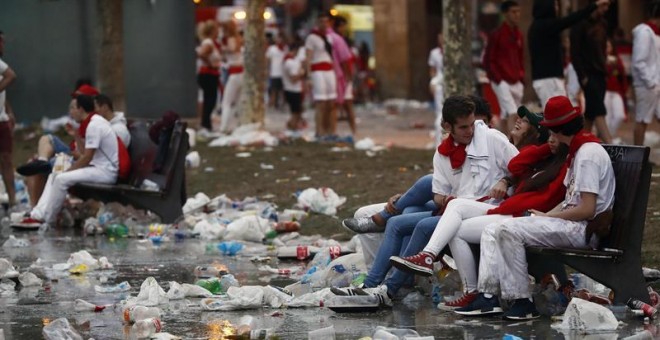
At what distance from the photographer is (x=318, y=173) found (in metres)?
17.1

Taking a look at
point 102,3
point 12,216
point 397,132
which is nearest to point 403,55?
point 397,132

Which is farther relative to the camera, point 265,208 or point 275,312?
point 265,208

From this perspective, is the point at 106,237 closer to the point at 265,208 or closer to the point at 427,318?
the point at 265,208

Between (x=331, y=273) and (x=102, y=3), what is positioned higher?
(x=102, y=3)

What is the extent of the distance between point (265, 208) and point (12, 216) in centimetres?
249

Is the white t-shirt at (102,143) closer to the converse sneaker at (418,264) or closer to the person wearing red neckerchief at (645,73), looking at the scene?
the converse sneaker at (418,264)

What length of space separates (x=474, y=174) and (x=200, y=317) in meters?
1.87

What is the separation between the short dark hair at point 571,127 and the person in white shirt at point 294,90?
57.3 ft

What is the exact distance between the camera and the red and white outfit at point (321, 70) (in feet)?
72.3

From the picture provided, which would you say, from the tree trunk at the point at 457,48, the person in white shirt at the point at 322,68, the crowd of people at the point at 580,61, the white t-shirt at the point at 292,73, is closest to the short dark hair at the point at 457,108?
the crowd of people at the point at 580,61

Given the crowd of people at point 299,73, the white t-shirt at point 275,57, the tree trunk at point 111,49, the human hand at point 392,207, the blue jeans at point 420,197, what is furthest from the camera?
the white t-shirt at point 275,57

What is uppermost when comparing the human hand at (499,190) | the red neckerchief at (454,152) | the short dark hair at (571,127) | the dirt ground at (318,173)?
the short dark hair at (571,127)

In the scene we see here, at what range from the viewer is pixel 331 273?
9.95 meters

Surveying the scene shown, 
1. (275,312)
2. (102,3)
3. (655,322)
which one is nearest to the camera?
(655,322)
